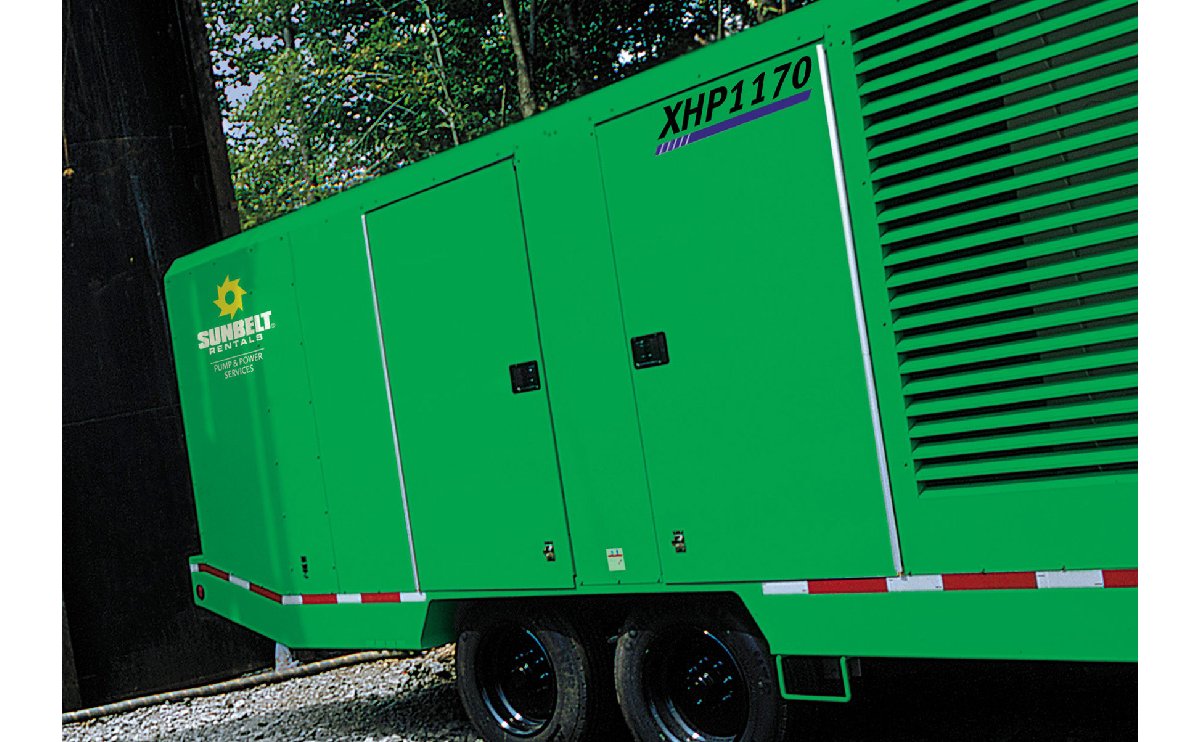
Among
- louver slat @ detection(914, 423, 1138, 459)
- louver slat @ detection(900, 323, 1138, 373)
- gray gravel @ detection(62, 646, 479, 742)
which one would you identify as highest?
louver slat @ detection(900, 323, 1138, 373)

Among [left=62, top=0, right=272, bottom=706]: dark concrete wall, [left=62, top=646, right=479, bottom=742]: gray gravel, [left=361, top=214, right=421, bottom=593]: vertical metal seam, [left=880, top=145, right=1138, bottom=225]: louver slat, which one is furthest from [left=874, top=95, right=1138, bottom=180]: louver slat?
[left=62, top=0, right=272, bottom=706]: dark concrete wall

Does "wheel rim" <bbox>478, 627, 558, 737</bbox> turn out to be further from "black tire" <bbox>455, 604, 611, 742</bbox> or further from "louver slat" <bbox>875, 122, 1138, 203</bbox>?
"louver slat" <bbox>875, 122, 1138, 203</bbox>

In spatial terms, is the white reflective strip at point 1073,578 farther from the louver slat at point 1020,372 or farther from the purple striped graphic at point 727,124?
the purple striped graphic at point 727,124

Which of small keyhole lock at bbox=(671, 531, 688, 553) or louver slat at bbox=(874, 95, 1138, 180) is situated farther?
small keyhole lock at bbox=(671, 531, 688, 553)

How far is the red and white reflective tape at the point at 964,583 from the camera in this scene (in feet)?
13.4

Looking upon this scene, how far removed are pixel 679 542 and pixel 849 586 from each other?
82cm

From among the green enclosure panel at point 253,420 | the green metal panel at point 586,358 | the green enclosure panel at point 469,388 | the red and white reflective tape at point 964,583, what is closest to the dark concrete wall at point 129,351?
the green enclosure panel at point 253,420

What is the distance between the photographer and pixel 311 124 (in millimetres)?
30016

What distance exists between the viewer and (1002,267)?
4.34 metres

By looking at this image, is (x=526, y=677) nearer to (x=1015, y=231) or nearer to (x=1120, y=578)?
(x=1120, y=578)

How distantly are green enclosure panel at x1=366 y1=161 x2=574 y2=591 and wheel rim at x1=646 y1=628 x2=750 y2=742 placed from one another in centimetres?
57

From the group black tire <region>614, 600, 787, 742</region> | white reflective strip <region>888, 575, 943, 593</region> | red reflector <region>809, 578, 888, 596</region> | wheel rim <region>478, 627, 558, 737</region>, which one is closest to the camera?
white reflective strip <region>888, 575, 943, 593</region>

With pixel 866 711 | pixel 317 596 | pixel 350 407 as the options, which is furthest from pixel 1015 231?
pixel 317 596

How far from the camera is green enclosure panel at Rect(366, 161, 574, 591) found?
593 cm
